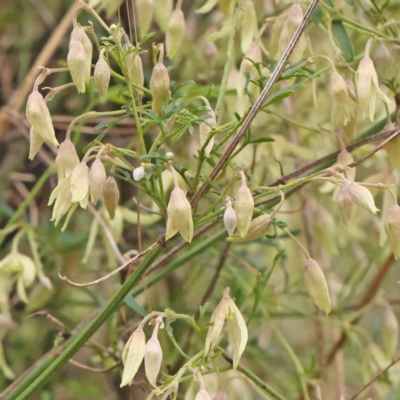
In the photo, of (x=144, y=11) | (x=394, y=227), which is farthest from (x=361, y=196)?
(x=144, y=11)

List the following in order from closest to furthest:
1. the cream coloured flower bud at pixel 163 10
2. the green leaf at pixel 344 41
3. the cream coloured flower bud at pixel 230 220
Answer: the cream coloured flower bud at pixel 230 220, the green leaf at pixel 344 41, the cream coloured flower bud at pixel 163 10

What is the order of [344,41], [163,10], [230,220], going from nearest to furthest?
1. [230,220]
2. [344,41]
3. [163,10]

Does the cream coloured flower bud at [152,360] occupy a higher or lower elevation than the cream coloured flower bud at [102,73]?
lower

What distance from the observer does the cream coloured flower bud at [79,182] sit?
40 centimetres

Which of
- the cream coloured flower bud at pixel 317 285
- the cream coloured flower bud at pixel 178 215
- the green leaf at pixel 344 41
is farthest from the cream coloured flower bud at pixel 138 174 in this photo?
the green leaf at pixel 344 41

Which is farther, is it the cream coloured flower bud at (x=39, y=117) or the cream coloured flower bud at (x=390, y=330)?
the cream coloured flower bud at (x=390, y=330)

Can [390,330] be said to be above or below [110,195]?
below

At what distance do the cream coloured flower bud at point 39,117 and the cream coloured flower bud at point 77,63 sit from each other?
0.09ft

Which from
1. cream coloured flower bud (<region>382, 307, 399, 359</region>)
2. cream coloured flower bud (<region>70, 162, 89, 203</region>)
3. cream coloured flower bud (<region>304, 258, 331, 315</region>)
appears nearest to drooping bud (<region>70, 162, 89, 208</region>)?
cream coloured flower bud (<region>70, 162, 89, 203</region>)

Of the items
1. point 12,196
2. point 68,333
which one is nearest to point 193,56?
point 12,196

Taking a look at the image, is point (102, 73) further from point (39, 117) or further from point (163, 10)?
point (163, 10)

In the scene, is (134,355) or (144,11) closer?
(134,355)

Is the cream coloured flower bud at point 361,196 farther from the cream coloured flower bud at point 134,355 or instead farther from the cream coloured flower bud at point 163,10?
the cream coloured flower bud at point 163,10

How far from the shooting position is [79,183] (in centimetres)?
40
